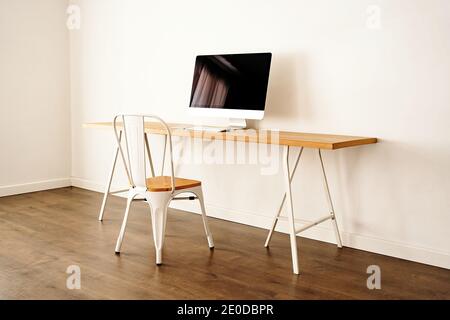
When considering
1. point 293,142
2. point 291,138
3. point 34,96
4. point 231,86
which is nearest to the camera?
point 293,142

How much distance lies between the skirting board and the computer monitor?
2.38 feet

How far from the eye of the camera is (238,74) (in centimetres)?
333

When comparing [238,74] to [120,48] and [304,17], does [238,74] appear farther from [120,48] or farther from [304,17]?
[120,48]

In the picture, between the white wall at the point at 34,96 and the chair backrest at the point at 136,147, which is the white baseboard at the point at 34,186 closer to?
the white wall at the point at 34,96

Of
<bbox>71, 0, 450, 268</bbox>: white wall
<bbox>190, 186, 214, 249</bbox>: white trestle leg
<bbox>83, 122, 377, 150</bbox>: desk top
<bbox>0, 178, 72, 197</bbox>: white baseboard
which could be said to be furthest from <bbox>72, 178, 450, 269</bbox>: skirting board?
<bbox>0, 178, 72, 197</bbox>: white baseboard

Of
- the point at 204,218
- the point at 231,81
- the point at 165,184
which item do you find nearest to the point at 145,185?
the point at 165,184

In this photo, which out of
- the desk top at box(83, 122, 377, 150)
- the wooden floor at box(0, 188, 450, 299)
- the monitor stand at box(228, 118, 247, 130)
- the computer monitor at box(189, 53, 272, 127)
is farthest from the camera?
Result: the monitor stand at box(228, 118, 247, 130)

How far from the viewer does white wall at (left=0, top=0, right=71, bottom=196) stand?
4527mm

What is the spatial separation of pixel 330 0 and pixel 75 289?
2263mm

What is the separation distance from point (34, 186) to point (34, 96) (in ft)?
2.85

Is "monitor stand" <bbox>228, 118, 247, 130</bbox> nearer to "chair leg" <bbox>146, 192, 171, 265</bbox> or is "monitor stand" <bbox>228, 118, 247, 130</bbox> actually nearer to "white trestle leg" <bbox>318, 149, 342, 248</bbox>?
"white trestle leg" <bbox>318, 149, 342, 248</bbox>

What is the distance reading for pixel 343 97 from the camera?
3.11 m

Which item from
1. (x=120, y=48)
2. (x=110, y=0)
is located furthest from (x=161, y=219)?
(x=110, y=0)

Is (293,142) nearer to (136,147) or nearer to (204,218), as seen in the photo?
(204,218)
